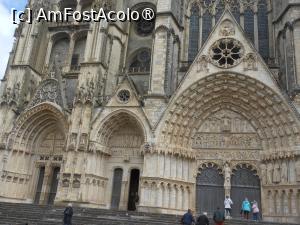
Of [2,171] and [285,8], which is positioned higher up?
[285,8]

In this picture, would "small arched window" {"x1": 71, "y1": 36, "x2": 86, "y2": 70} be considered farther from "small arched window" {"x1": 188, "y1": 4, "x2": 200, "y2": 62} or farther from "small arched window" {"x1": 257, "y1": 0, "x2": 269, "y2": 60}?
"small arched window" {"x1": 257, "y1": 0, "x2": 269, "y2": 60}

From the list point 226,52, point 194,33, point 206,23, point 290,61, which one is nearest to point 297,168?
point 290,61

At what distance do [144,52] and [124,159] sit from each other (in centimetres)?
659

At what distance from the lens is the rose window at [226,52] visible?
15.9 metres

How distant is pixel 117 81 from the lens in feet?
60.5

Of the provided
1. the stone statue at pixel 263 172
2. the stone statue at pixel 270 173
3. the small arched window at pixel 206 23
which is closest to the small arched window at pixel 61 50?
the small arched window at pixel 206 23

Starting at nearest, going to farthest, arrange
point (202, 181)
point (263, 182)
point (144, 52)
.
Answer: point (263, 182) → point (202, 181) → point (144, 52)

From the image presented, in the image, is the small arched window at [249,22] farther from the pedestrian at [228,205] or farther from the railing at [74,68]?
the railing at [74,68]

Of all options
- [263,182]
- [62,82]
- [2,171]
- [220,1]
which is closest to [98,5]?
[62,82]

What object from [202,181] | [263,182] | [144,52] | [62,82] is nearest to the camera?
[263,182]

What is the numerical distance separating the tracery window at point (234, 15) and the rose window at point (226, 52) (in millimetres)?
2341

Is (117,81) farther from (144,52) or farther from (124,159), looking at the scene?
(124,159)

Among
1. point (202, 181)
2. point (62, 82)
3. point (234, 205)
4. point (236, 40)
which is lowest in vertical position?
point (234, 205)

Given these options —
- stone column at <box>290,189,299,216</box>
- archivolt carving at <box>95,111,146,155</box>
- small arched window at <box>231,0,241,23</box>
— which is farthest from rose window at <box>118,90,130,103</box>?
stone column at <box>290,189,299,216</box>
